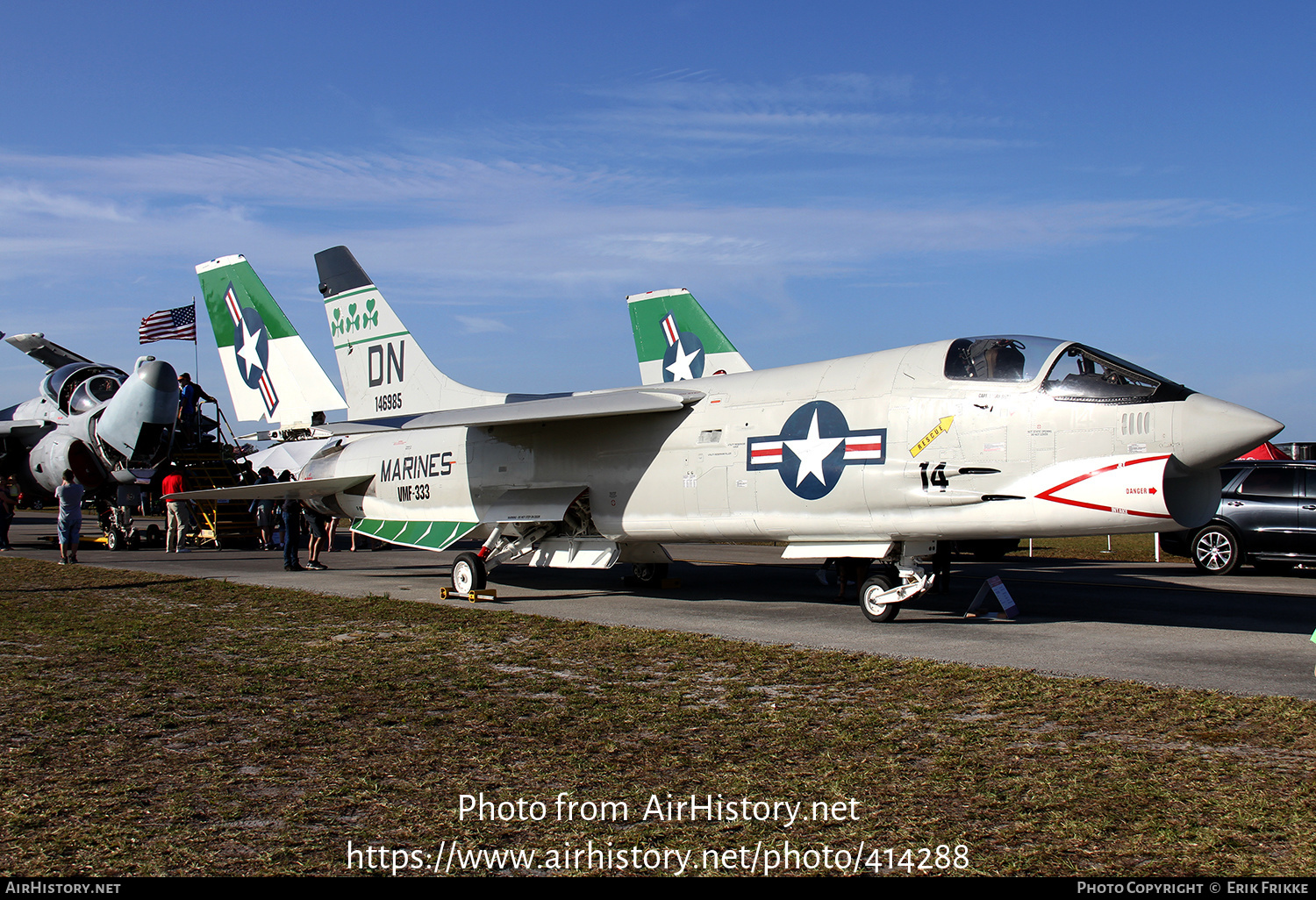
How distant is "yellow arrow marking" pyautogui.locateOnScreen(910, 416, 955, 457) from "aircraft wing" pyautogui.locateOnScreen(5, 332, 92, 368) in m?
28.6

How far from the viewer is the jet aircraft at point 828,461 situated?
9.34 m

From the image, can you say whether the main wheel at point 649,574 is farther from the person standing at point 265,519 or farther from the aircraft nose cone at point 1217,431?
the person standing at point 265,519

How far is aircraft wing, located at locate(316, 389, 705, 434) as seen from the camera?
1256 cm

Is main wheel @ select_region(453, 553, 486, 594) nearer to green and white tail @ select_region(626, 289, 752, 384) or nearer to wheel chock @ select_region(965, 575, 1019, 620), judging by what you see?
wheel chock @ select_region(965, 575, 1019, 620)

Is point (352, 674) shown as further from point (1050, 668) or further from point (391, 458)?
point (391, 458)

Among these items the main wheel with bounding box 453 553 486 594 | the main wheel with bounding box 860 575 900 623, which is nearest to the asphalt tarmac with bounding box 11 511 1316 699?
the main wheel with bounding box 860 575 900 623

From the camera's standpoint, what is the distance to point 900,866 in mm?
3869

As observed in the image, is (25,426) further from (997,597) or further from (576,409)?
(997,597)

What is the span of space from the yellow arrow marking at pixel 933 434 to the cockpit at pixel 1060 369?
49cm

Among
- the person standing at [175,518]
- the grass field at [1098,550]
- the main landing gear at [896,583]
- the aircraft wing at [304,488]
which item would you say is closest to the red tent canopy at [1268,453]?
the grass field at [1098,550]

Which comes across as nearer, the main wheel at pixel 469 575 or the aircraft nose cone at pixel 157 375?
the main wheel at pixel 469 575

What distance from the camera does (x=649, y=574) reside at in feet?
50.6

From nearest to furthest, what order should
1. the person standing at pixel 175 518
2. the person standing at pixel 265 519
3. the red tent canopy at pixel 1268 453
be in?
the person standing at pixel 265 519
the person standing at pixel 175 518
the red tent canopy at pixel 1268 453

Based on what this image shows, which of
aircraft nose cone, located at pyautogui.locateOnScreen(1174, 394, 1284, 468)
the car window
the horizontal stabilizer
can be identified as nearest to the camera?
aircraft nose cone, located at pyautogui.locateOnScreen(1174, 394, 1284, 468)
